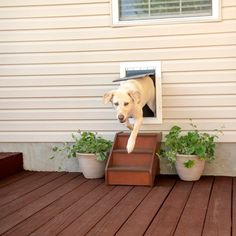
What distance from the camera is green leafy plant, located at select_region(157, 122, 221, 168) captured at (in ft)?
12.9

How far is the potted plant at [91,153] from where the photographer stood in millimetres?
4191

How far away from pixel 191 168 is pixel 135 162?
1.79ft

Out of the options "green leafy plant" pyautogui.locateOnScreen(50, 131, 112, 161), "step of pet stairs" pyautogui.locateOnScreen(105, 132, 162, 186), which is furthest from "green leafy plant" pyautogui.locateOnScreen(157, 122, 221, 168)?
"green leafy plant" pyautogui.locateOnScreen(50, 131, 112, 161)

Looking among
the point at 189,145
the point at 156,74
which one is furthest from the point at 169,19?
the point at 189,145

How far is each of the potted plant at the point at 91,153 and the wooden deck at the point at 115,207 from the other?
0.13 metres

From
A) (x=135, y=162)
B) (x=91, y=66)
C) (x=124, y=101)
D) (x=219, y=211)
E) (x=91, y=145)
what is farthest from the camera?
(x=91, y=66)

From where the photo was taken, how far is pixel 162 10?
4277mm

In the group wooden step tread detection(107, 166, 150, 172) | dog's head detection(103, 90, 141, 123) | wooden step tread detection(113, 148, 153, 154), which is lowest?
wooden step tread detection(107, 166, 150, 172)

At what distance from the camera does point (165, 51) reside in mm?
4238

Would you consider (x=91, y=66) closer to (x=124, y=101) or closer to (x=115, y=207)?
(x=124, y=101)

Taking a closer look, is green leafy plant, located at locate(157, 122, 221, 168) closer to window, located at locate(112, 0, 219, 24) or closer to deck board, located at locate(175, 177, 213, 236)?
deck board, located at locate(175, 177, 213, 236)

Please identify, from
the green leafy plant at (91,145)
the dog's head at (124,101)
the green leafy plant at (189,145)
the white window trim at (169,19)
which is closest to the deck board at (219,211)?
the green leafy plant at (189,145)

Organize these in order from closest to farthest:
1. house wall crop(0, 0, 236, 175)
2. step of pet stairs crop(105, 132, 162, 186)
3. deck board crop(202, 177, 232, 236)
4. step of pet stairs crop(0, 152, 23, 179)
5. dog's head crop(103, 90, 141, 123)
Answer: deck board crop(202, 177, 232, 236) → dog's head crop(103, 90, 141, 123) → step of pet stairs crop(105, 132, 162, 186) → house wall crop(0, 0, 236, 175) → step of pet stairs crop(0, 152, 23, 179)

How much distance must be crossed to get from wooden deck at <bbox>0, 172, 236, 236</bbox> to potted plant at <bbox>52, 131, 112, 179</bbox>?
129mm
